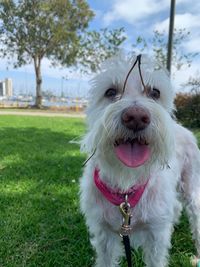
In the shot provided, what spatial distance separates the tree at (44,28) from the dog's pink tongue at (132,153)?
3433 cm

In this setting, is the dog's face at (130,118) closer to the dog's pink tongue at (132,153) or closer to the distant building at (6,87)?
the dog's pink tongue at (132,153)

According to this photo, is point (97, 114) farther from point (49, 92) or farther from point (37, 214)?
point (49, 92)

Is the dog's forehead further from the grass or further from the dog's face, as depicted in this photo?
the grass

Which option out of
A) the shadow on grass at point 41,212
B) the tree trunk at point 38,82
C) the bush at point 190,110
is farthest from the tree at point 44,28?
the shadow on grass at point 41,212

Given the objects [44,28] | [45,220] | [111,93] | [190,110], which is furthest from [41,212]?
[44,28]

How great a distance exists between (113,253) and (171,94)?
1642 millimetres

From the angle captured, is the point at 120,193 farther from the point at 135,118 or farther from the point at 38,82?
the point at 38,82

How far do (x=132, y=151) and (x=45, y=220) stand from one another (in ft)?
8.47

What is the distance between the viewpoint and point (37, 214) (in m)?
4.59

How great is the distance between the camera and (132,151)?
7.45 feet

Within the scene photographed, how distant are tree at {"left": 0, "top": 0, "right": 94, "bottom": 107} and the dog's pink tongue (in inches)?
1351

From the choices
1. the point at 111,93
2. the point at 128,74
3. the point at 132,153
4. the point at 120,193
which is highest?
the point at 128,74

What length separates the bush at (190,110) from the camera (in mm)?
17219

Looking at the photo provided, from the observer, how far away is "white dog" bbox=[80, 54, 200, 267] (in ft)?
7.22
